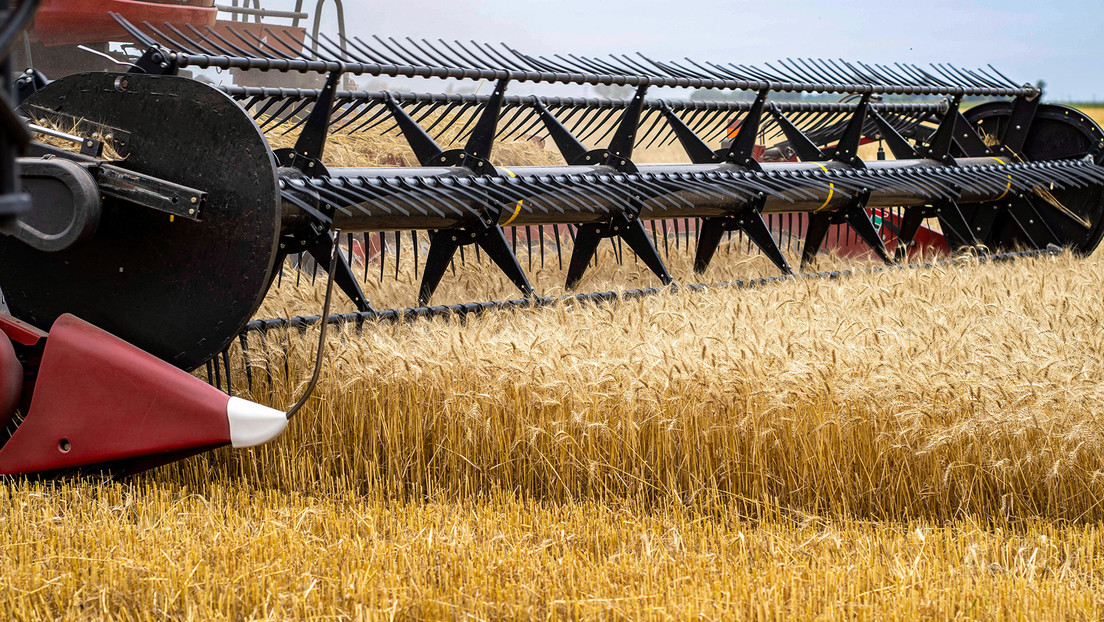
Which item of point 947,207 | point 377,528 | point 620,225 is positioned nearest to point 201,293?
point 377,528

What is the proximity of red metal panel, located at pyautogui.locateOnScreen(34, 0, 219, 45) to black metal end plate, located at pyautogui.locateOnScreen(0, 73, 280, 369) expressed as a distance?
4.46 m

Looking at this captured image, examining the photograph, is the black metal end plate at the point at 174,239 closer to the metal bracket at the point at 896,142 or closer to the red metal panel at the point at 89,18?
the metal bracket at the point at 896,142

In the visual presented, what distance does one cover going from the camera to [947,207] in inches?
228

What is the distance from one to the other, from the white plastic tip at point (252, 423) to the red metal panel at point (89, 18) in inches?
203

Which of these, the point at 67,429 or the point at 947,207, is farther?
the point at 947,207

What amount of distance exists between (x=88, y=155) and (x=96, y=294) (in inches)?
14.8

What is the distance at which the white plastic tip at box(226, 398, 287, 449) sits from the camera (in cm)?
244

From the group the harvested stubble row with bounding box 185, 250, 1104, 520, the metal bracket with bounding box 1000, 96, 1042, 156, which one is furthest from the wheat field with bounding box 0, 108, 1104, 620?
the metal bracket with bounding box 1000, 96, 1042, 156

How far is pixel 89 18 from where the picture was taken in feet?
22.6

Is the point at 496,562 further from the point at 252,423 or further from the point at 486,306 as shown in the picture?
the point at 486,306

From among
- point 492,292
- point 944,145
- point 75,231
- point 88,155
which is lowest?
point 492,292

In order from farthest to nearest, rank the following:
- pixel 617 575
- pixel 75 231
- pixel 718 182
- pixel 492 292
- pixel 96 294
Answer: pixel 718 182 < pixel 492 292 < pixel 96 294 < pixel 75 231 < pixel 617 575

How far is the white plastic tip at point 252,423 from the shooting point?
2.44 m

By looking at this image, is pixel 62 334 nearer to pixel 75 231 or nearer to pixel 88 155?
pixel 75 231
